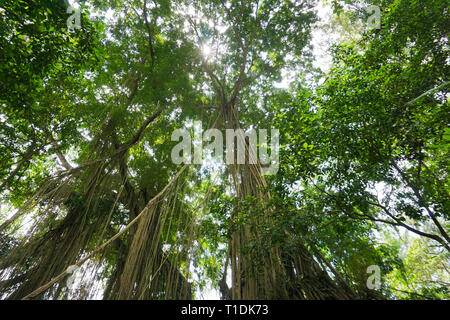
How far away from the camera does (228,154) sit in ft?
11.4

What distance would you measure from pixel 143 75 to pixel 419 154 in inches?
149

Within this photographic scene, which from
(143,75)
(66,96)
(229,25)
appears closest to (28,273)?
(66,96)

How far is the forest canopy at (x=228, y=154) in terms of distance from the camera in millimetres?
1769

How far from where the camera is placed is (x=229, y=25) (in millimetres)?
3891

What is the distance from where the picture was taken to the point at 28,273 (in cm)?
211

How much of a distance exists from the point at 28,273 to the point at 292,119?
323cm

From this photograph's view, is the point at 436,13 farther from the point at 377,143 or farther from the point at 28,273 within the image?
the point at 28,273

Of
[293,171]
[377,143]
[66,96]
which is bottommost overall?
[293,171]

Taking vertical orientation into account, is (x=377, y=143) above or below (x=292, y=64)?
below

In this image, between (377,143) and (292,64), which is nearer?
(377,143)

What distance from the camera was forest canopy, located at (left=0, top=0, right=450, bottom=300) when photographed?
1.77 meters
